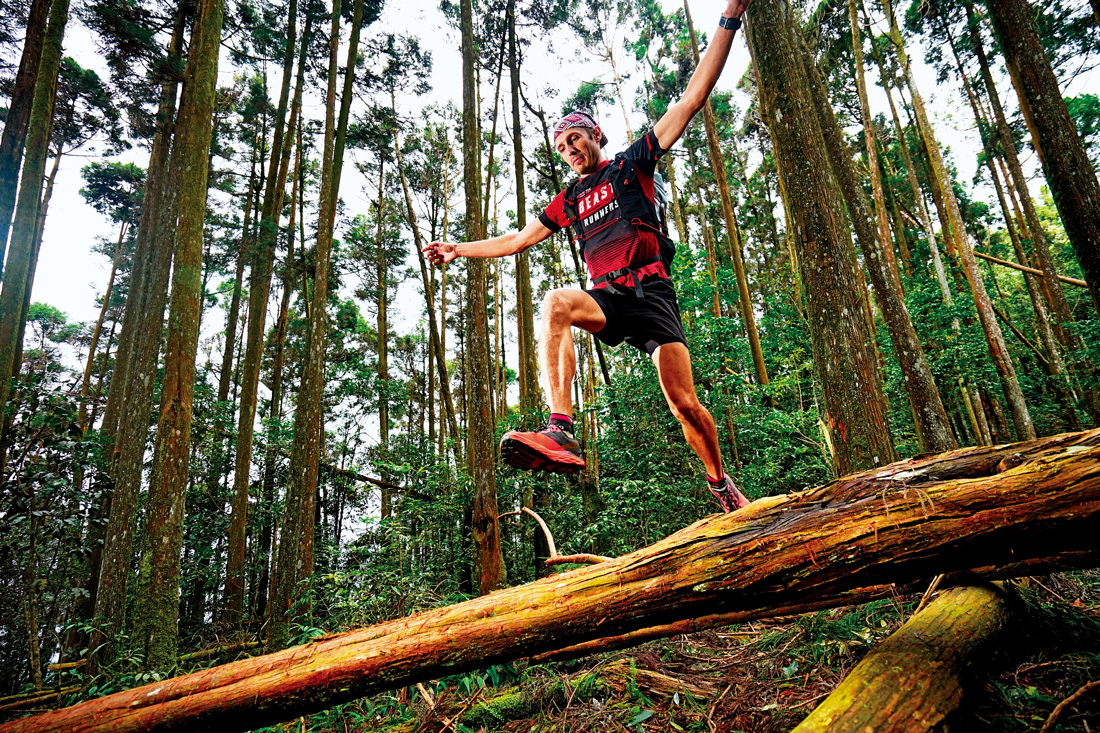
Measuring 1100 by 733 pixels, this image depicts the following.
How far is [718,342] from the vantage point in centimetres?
818

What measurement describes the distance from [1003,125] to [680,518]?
12.9 metres

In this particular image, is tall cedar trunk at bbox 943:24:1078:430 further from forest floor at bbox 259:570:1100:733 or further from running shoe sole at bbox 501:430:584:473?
running shoe sole at bbox 501:430:584:473

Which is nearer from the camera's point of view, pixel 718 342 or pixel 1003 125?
pixel 718 342

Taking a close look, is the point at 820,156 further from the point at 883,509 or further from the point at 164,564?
the point at 164,564

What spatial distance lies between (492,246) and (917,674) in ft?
9.35

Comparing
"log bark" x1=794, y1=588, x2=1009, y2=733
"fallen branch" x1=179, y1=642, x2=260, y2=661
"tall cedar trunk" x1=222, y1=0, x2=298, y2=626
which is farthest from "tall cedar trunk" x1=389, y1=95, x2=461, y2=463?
"log bark" x1=794, y1=588, x2=1009, y2=733

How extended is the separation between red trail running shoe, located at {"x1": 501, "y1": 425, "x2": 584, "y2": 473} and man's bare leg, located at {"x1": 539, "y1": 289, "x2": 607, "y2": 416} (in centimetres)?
15

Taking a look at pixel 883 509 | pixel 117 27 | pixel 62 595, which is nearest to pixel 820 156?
pixel 883 509

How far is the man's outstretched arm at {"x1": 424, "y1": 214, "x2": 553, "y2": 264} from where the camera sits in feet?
10.2

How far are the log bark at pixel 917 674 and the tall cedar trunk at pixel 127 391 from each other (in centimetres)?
646

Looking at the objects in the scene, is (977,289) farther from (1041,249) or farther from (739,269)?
(739,269)

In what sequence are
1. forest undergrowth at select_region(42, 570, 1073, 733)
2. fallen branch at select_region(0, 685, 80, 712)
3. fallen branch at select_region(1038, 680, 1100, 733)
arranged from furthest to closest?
fallen branch at select_region(0, 685, 80, 712), forest undergrowth at select_region(42, 570, 1073, 733), fallen branch at select_region(1038, 680, 1100, 733)

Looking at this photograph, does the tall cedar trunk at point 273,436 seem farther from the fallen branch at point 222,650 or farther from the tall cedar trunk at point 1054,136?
the tall cedar trunk at point 1054,136

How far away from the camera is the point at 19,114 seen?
20.8ft
